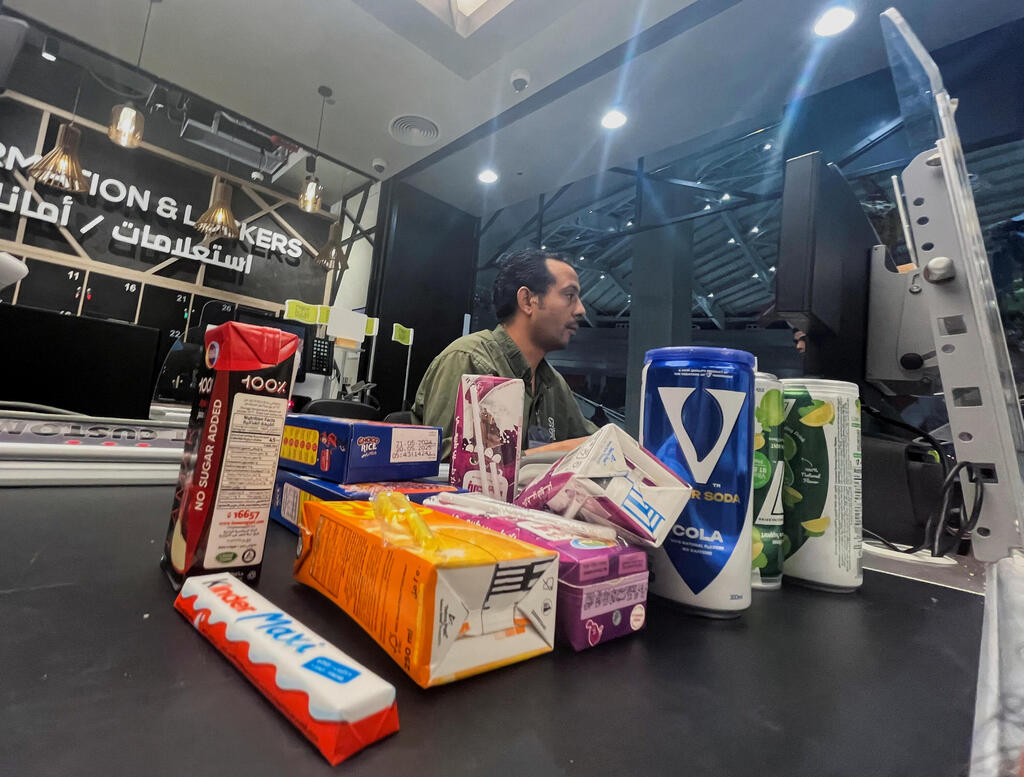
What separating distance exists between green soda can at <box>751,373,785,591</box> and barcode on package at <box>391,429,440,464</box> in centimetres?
37

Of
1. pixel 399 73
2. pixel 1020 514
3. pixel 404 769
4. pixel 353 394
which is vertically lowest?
pixel 404 769

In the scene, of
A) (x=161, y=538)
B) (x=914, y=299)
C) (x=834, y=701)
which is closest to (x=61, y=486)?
(x=161, y=538)

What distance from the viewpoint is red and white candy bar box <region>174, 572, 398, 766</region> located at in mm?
208

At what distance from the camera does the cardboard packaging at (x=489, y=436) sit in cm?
59

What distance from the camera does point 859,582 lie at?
1.64ft

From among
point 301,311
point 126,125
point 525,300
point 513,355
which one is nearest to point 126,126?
point 126,125

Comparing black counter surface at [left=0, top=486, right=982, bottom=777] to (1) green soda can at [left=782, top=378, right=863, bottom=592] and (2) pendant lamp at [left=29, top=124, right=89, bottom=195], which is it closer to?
(1) green soda can at [left=782, top=378, right=863, bottom=592]

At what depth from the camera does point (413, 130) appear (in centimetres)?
316

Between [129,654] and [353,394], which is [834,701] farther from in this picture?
[353,394]

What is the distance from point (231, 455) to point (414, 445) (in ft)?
0.85

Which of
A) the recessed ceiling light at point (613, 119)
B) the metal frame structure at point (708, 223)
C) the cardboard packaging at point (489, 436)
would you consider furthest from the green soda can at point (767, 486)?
the recessed ceiling light at point (613, 119)

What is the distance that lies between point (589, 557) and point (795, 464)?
32 cm

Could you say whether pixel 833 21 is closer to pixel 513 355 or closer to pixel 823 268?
pixel 513 355

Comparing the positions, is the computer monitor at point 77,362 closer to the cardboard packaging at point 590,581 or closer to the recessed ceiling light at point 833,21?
the cardboard packaging at point 590,581
